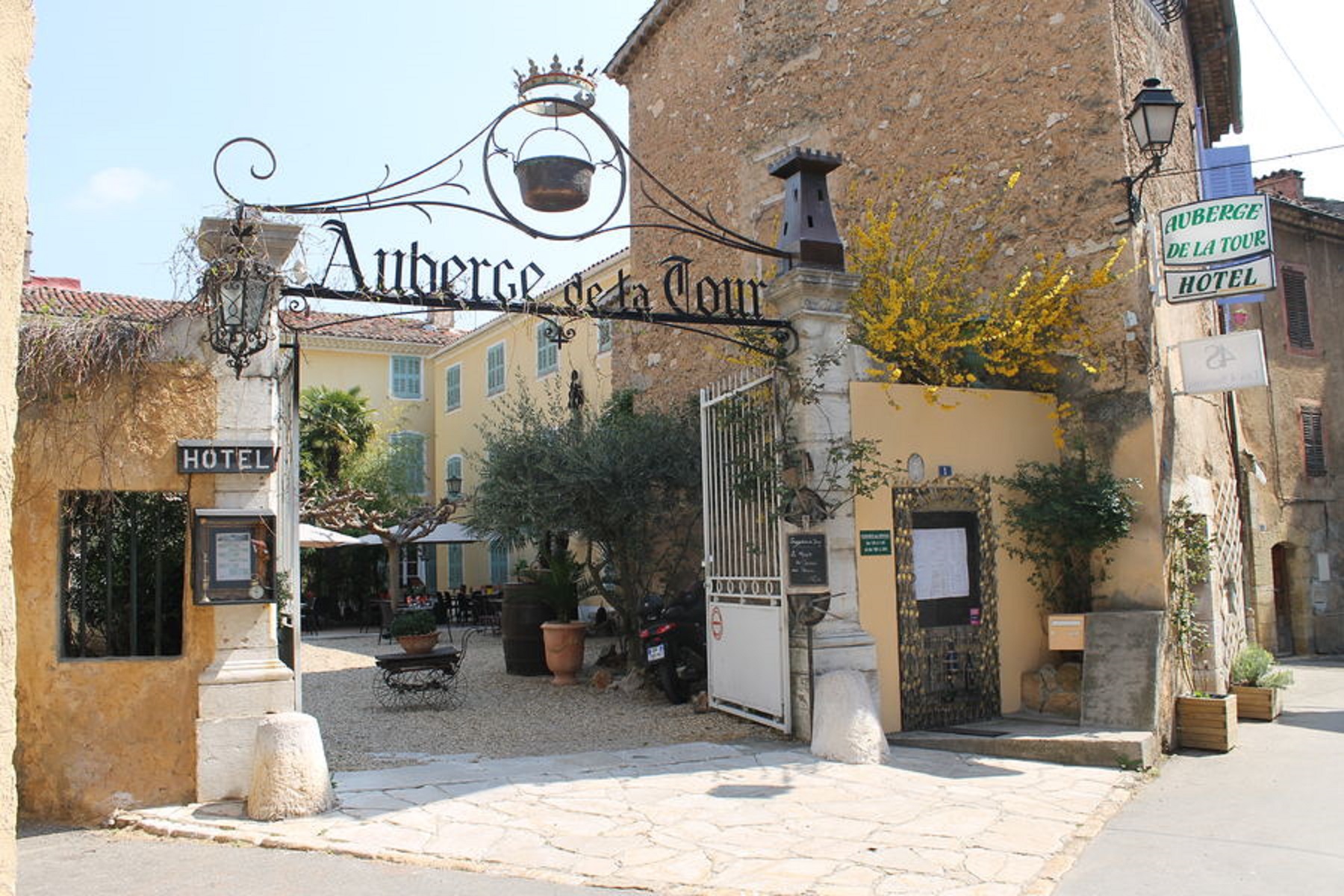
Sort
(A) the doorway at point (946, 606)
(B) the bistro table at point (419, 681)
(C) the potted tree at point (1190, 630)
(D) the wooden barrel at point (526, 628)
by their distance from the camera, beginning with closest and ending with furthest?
(C) the potted tree at point (1190, 630)
(A) the doorway at point (946, 606)
(B) the bistro table at point (419, 681)
(D) the wooden barrel at point (526, 628)

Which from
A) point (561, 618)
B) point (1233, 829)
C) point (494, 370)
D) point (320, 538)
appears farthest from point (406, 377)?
point (1233, 829)

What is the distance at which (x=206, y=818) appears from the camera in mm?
5684

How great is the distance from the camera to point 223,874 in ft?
16.0

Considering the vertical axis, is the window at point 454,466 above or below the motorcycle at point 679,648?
above

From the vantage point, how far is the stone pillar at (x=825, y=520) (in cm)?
763

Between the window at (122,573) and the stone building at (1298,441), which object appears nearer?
the window at (122,573)

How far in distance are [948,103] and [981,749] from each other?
652 centimetres

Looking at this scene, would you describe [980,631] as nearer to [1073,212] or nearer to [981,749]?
[981,749]

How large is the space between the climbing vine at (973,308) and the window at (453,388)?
18763 millimetres

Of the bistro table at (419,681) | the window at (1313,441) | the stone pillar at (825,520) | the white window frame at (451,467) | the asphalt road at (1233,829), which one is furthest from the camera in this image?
the white window frame at (451,467)

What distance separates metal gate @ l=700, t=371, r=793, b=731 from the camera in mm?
8055

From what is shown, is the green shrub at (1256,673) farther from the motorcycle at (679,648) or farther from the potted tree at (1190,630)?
the motorcycle at (679,648)

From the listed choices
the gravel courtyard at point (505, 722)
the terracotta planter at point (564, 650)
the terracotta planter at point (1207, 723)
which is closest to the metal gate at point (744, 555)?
the gravel courtyard at point (505, 722)

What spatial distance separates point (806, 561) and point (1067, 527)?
2.41m
